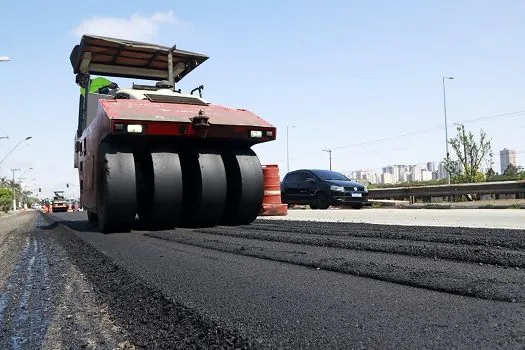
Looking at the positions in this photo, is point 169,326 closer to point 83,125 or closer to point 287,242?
point 287,242

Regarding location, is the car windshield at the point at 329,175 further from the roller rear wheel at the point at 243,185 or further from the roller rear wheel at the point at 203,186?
the roller rear wheel at the point at 203,186

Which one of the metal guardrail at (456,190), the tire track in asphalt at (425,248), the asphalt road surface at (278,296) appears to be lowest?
the asphalt road surface at (278,296)

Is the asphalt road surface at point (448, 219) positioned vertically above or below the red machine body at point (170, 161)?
below

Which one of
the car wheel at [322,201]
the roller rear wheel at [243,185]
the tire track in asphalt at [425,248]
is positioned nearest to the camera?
the tire track in asphalt at [425,248]

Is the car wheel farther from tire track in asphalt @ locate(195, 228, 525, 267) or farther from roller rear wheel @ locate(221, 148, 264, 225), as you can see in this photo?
tire track in asphalt @ locate(195, 228, 525, 267)

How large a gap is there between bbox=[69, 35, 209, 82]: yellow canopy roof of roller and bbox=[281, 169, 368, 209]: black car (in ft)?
21.8

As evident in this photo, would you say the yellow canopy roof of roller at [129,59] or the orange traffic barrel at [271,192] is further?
the orange traffic barrel at [271,192]

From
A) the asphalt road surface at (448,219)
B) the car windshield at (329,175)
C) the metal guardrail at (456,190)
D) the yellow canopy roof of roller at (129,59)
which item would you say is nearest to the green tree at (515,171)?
the metal guardrail at (456,190)

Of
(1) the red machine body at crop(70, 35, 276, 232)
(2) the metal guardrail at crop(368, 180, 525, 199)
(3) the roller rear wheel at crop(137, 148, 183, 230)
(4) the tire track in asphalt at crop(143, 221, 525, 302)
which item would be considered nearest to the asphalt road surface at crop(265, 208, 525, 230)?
(4) the tire track in asphalt at crop(143, 221, 525, 302)

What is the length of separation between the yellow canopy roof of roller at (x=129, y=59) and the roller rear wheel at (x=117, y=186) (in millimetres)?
2986

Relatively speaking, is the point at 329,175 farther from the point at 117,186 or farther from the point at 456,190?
the point at 117,186

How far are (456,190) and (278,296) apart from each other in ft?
53.5

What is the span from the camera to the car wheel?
1550 cm

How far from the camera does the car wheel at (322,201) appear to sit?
1550 centimetres
